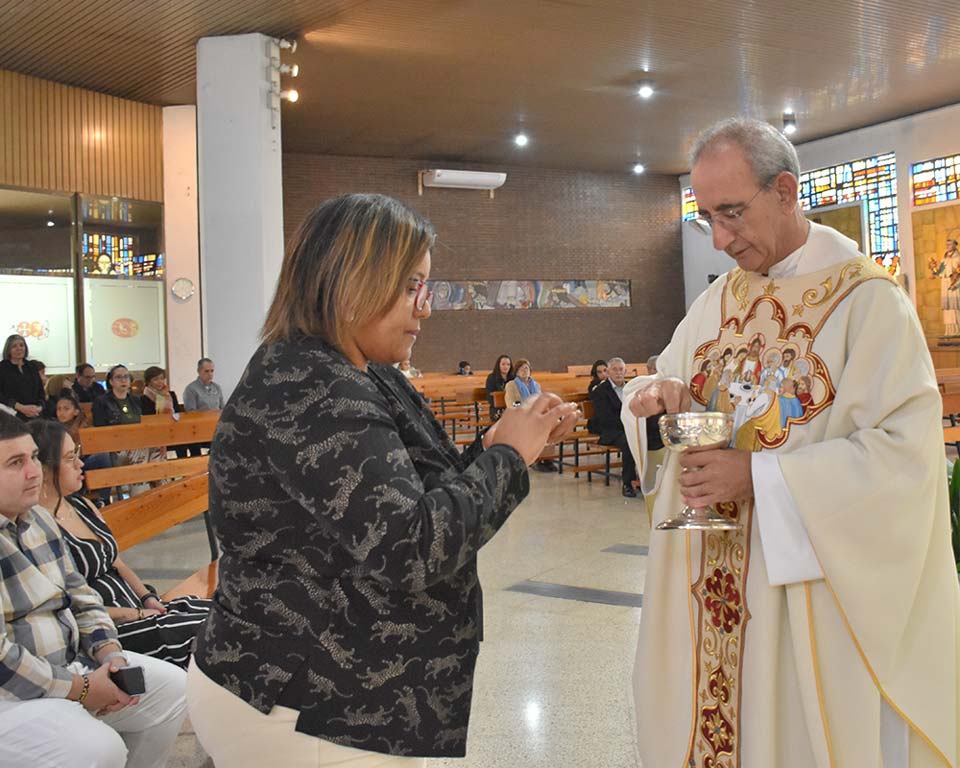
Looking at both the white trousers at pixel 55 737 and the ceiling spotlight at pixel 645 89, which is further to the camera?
the ceiling spotlight at pixel 645 89

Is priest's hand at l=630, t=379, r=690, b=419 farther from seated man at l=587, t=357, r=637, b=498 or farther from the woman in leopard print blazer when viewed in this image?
seated man at l=587, t=357, r=637, b=498

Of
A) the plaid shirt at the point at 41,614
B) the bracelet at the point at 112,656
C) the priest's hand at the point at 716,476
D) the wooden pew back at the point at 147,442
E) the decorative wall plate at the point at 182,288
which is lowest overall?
the bracelet at the point at 112,656

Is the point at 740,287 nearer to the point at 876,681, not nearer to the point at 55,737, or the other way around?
the point at 876,681

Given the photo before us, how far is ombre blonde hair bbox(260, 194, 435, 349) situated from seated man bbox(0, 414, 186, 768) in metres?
1.25

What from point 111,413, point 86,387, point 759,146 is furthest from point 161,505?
point 86,387

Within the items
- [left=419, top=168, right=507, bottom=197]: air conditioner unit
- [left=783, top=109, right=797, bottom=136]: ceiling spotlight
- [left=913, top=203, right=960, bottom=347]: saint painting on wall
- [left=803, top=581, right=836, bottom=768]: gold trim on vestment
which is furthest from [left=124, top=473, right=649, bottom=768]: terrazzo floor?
[left=419, top=168, right=507, bottom=197]: air conditioner unit

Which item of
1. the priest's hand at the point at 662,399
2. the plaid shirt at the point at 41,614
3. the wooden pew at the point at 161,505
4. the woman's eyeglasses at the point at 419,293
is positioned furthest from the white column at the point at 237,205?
the woman's eyeglasses at the point at 419,293

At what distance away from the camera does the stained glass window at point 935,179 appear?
16.0 meters

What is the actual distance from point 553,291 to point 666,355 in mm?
18338

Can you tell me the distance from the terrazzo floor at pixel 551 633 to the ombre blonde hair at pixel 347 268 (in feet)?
6.63

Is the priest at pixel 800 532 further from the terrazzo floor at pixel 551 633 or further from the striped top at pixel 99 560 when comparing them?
the striped top at pixel 99 560

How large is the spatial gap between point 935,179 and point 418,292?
17.2 m

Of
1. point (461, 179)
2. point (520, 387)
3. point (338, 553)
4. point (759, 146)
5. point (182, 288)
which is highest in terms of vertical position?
point (461, 179)

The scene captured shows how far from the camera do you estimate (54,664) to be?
2275mm
